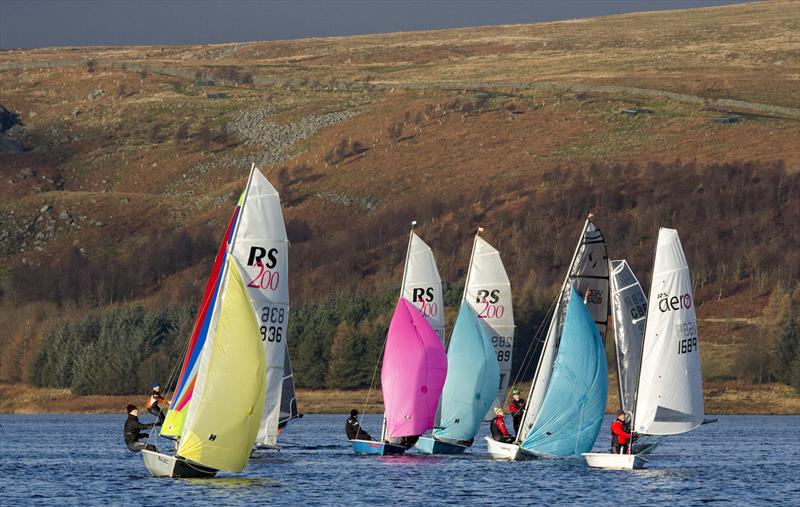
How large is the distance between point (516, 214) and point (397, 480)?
136m

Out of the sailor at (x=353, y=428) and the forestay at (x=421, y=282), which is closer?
the forestay at (x=421, y=282)

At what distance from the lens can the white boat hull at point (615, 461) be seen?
5981 cm

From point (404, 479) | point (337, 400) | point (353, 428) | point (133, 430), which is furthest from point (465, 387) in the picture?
point (337, 400)

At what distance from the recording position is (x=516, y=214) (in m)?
194

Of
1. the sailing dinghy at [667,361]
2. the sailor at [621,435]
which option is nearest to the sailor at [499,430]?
the sailor at [621,435]

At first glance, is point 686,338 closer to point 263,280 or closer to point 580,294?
point 580,294

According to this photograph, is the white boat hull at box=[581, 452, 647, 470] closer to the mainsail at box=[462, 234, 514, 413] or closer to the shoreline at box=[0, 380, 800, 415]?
the mainsail at box=[462, 234, 514, 413]

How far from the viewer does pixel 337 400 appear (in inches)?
5384

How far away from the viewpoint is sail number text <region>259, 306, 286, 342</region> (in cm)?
6025

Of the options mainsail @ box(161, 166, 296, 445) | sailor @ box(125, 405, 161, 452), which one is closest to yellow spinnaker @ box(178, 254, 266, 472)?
sailor @ box(125, 405, 161, 452)

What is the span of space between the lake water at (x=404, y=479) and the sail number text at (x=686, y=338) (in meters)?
4.86

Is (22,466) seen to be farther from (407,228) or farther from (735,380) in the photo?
(407,228)

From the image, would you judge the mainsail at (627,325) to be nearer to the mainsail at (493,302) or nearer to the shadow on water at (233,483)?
the mainsail at (493,302)

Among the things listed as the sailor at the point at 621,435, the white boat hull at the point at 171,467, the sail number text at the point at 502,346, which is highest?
the sail number text at the point at 502,346
